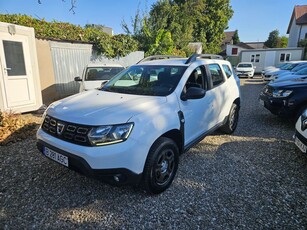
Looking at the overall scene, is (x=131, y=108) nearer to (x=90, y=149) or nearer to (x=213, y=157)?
(x=90, y=149)

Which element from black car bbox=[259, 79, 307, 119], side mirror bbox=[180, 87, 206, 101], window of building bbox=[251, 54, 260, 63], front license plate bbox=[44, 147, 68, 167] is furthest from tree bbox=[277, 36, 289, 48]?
front license plate bbox=[44, 147, 68, 167]

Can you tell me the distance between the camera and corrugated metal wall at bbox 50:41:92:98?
351 inches

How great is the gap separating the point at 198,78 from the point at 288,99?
116 inches

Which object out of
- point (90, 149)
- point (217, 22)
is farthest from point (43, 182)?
point (217, 22)

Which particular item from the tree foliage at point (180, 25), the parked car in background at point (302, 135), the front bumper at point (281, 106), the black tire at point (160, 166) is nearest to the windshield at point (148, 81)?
the black tire at point (160, 166)

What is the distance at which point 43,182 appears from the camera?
10.5 feet

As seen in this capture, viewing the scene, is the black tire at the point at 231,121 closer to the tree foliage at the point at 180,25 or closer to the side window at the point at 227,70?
the side window at the point at 227,70

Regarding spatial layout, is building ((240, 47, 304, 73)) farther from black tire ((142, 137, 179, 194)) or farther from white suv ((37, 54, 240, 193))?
black tire ((142, 137, 179, 194))

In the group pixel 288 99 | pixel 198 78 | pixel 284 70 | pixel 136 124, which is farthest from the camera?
pixel 284 70

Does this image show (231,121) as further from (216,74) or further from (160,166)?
(160,166)

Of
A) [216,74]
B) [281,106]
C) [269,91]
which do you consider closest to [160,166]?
[216,74]

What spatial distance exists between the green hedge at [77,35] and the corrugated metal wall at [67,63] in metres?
0.37

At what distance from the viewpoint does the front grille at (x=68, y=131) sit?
2428 millimetres

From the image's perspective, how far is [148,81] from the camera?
12.1ft
